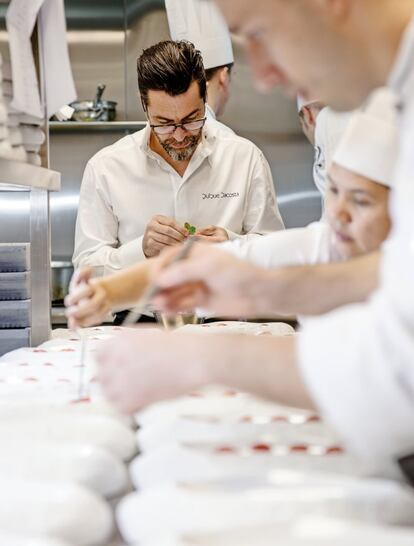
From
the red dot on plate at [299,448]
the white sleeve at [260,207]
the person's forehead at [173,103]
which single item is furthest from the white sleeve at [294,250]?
the white sleeve at [260,207]

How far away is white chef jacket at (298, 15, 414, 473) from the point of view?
0.81m

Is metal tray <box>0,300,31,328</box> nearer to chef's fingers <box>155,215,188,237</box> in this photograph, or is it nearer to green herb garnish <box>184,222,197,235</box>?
chef's fingers <box>155,215,188,237</box>

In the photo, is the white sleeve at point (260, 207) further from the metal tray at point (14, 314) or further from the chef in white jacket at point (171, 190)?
the metal tray at point (14, 314)

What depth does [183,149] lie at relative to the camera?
10.3 feet

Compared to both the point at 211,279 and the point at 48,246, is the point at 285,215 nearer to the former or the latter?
the point at 48,246

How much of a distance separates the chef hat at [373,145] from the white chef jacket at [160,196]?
1724mm

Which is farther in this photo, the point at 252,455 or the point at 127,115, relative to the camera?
the point at 127,115

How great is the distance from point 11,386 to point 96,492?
589 millimetres

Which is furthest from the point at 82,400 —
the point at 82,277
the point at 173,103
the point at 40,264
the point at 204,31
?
the point at 204,31

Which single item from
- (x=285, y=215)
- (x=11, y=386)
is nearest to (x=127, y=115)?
(x=285, y=215)

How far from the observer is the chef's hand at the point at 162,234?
2.82 meters

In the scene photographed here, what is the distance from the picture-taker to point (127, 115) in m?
4.84

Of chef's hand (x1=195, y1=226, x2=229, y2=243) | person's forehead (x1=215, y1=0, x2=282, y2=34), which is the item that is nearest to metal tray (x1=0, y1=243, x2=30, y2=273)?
chef's hand (x1=195, y1=226, x2=229, y2=243)

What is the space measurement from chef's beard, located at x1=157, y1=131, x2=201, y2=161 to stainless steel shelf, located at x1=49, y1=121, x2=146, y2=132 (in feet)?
4.71
